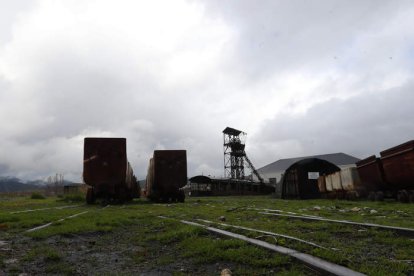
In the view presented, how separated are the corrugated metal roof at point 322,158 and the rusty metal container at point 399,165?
6467 cm

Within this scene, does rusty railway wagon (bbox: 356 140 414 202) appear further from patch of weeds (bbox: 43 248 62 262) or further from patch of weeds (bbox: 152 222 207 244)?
patch of weeds (bbox: 43 248 62 262)

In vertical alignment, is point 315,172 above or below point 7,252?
above

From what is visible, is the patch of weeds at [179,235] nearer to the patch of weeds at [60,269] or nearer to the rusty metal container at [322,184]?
the patch of weeds at [60,269]

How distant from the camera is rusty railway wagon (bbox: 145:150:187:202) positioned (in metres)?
22.5

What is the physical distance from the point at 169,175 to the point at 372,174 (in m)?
11.2

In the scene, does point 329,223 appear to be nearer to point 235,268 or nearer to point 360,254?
point 360,254

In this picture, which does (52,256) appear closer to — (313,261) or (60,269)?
(60,269)

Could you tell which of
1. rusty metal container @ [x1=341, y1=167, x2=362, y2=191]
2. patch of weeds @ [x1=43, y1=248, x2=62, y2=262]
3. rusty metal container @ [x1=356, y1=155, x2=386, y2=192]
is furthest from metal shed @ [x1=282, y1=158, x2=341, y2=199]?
patch of weeds @ [x1=43, y1=248, x2=62, y2=262]

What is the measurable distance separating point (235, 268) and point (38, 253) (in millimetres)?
2864

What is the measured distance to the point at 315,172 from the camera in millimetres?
30359

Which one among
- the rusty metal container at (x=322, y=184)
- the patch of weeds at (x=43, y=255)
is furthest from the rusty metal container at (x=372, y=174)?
the patch of weeds at (x=43, y=255)

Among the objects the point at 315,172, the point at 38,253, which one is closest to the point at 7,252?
the point at 38,253

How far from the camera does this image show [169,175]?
2262 cm

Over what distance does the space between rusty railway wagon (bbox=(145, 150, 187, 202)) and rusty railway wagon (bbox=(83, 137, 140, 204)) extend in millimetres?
2785
